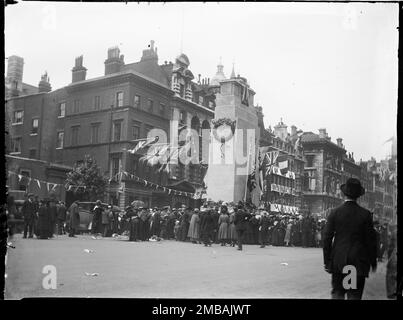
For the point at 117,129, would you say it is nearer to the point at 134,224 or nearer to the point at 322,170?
the point at 134,224

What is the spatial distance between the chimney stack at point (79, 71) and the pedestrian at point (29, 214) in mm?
1380

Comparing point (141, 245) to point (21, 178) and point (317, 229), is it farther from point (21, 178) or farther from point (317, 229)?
point (317, 229)

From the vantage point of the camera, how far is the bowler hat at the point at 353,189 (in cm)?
441

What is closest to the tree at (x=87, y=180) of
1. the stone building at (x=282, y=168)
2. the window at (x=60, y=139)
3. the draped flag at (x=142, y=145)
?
the window at (x=60, y=139)

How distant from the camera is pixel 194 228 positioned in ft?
20.7

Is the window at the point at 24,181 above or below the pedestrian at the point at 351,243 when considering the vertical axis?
above

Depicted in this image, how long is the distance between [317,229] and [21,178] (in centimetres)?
324

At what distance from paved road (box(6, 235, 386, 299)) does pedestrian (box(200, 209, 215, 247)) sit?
0.90 meters

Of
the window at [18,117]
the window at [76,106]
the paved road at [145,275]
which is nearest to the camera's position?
the paved road at [145,275]

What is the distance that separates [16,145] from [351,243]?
11.7 ft

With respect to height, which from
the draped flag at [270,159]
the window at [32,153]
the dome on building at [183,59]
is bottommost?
the window at [32,153]

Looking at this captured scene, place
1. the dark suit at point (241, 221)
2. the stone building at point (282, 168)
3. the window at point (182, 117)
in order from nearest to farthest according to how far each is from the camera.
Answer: the stone building at point (282, 168), the window at point (182, 117), the dark suit at point (241, 221)

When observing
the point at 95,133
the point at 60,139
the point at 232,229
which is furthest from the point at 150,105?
the point at 232,229

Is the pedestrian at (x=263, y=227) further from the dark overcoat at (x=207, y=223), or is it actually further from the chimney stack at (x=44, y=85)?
the chimney stack at (x=44, y=85)
